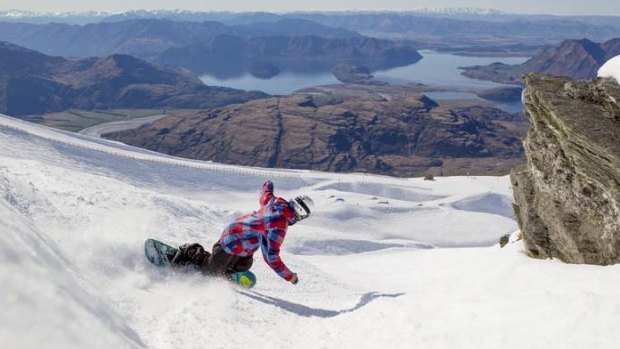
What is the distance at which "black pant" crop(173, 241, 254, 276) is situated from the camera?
966 cm

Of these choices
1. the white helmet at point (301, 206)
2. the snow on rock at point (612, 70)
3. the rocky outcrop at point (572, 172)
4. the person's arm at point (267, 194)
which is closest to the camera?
the white helmet at point (301, 206)

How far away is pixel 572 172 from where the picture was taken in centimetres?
1235

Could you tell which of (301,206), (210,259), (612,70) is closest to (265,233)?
(301,206)

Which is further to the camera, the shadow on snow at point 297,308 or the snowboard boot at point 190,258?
the snowboard boot at point 190,258

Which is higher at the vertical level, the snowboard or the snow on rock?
the snow on rock

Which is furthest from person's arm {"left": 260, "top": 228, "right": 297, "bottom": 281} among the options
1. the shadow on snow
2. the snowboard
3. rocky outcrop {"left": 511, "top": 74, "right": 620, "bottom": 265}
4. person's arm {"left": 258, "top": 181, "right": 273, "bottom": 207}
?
rocky outcrop {"left": 511, "top": 74, "right": 620, "bottom": 265}

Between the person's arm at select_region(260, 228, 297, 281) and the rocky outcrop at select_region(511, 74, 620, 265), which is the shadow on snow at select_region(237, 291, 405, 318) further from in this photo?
the rocky outcrop at select_region(511, 74, 620, 265)

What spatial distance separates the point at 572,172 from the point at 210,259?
8928 millimetres

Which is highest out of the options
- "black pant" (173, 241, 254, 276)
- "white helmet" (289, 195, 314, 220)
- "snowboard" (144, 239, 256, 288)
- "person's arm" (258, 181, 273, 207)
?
"white helmet" (289, 195, 314, 220)

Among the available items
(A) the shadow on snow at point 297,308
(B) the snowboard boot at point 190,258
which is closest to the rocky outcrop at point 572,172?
(A) the shadow on snow at point 297,308

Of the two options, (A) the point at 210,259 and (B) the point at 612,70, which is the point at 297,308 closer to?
(A) the point at 210,259

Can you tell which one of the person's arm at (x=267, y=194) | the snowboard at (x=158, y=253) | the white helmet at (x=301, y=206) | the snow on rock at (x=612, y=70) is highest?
the snow on rock at (x=612, y=70)

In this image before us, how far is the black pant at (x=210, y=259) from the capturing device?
9664 millimetres

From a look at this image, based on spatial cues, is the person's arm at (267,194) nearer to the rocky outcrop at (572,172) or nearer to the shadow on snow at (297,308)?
the shadow on snow at (297,308)
